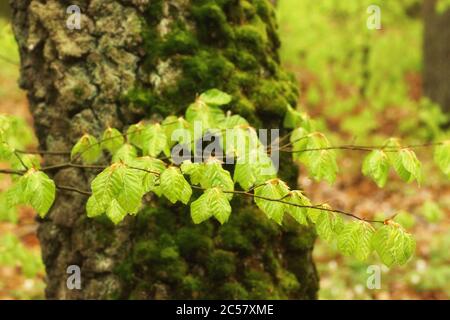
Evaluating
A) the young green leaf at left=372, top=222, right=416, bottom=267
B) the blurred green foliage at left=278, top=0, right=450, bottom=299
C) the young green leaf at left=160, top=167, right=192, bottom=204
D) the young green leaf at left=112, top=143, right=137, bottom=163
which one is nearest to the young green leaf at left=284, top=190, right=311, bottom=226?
the young green leaf at left=372, top=222, right=416, bottom=267

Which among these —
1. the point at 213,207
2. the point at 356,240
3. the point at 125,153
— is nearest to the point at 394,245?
the point at 356,240

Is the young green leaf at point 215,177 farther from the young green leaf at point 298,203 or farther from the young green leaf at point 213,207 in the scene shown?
the young green leaf at point 298,203

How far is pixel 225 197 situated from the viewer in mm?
1917

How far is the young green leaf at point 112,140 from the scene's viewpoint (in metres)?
2.52

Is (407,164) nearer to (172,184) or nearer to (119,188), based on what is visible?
(172,184)

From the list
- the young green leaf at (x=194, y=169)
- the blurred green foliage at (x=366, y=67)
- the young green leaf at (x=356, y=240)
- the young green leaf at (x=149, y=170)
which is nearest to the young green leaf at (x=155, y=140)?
the young green leaf at (x=149, y=170)

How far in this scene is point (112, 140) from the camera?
101 inches

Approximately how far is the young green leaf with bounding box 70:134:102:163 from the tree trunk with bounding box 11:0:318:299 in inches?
8.6

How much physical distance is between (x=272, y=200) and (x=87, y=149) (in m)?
0.98

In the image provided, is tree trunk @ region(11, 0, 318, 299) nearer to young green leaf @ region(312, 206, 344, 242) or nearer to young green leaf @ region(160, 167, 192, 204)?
young green leaf @ region(312, 206, 344, 242)

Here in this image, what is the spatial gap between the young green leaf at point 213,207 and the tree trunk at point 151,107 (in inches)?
32.0

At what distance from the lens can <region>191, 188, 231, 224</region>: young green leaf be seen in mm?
1889

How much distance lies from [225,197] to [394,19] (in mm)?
9744
